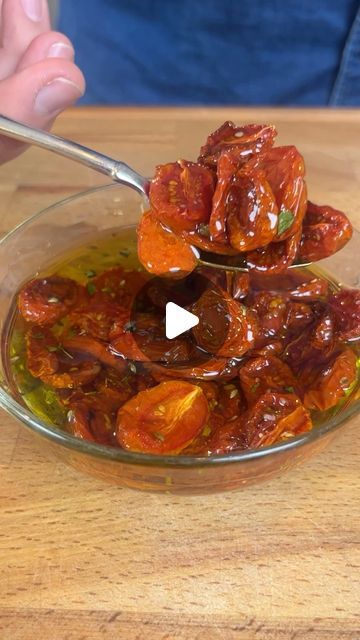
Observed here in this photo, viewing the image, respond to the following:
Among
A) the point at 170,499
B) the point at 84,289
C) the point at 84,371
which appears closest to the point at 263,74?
the point at 84,289

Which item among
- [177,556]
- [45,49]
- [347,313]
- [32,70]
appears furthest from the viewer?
[45,49]

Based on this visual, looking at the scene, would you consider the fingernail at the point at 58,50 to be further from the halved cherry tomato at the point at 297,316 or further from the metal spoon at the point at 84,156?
the halved cherry tomato at the point at 297,316

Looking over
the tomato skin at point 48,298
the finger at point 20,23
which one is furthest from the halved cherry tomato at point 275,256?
the finger at point 20,23

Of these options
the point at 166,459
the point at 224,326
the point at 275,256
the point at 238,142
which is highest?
the point at 238,142

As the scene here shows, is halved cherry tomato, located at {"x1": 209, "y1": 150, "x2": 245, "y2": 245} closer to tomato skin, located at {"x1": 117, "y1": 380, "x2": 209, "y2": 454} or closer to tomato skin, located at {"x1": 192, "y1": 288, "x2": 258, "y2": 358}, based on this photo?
tomato skin, located at {"x1": 192, "y1": 288, "x2": 258, "y2": 358}

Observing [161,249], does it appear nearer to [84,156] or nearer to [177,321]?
[177,321]

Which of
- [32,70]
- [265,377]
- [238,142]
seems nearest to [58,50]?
[32,70]
